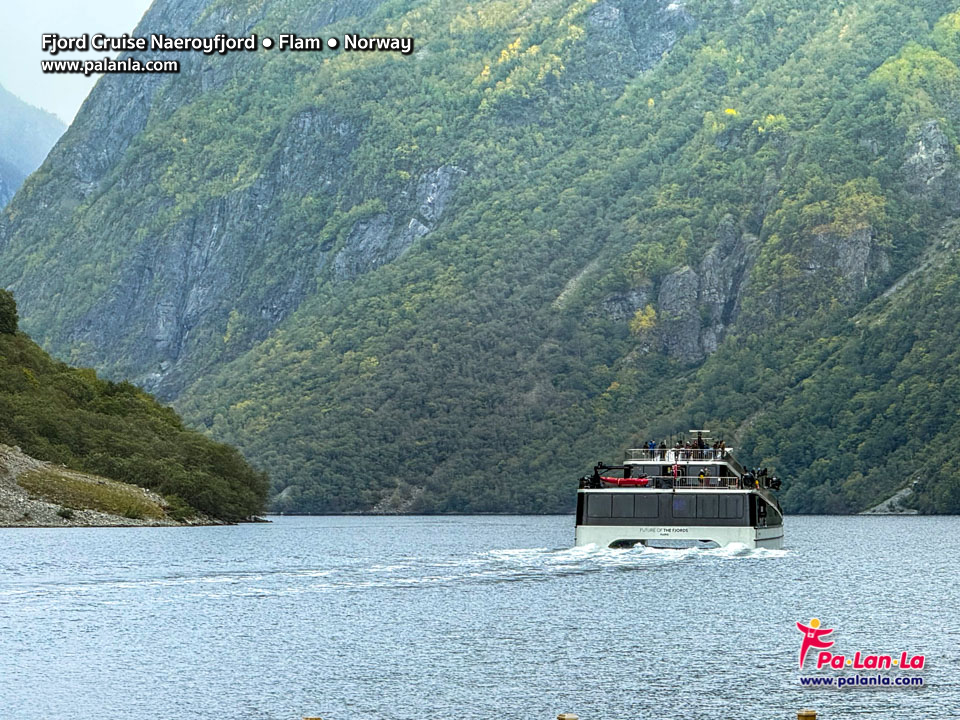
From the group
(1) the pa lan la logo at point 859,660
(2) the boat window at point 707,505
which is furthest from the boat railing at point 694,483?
(1) the pa lan la logo at point 859,660

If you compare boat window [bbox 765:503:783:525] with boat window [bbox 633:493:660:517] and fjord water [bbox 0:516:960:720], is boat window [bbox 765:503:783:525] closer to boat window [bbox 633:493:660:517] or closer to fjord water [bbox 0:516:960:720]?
fjord water [bbox 0:516:960:720]

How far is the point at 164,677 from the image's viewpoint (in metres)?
67.1

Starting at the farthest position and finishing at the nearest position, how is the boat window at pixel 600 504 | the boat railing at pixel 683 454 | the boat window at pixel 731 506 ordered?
the boat railing at pixel 683 454 < the boat window at pixel 600 504 < the boat window at pixel 731 506

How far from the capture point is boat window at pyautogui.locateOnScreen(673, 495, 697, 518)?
13000 cm

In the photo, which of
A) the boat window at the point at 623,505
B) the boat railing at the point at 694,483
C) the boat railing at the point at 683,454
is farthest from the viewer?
the boat railing at the point at 683,454

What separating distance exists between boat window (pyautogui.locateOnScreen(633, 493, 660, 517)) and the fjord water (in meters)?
3.81

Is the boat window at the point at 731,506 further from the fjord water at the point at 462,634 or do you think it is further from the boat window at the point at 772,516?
the boat window at the point at 772,516

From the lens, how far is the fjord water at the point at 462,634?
60.5 meters

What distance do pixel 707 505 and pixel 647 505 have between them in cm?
498

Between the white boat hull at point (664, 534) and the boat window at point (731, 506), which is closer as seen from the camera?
the white boat hull at point (664, 534)

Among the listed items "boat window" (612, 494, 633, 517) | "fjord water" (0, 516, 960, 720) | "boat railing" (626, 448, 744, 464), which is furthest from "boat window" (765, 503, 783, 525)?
"boat window" (612, 494, 633, 517)

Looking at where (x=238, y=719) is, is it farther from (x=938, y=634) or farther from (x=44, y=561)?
(x=44, y=561)

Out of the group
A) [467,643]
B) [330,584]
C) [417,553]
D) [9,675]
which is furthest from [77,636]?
[417,553]

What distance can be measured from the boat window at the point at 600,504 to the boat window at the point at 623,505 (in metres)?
0.73
